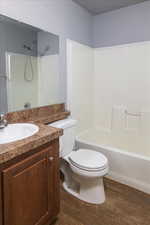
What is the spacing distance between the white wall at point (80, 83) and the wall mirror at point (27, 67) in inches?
8.1

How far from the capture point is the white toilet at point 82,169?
1.68 m

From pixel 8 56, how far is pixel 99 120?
184cm

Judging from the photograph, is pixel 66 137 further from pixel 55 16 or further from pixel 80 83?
pixel 55 16

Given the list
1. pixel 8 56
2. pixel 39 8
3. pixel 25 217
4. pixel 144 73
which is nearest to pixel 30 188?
pixel 25 217

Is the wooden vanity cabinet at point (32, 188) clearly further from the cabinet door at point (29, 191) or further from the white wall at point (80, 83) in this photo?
the white wall at point (80, 83)

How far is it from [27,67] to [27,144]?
1097mm

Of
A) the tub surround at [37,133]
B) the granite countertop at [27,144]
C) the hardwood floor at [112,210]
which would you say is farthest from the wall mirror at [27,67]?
the hardwood floor at [112,210]

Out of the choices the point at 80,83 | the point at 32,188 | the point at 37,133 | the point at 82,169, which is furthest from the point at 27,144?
the point at 80,83

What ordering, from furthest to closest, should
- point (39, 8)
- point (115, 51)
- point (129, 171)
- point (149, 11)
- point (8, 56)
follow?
point (115, 51)
point (149, 11)
point (129, 171)
point (39, 8)
point (8, 56)

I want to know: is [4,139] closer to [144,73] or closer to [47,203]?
[47,203]

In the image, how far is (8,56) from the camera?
1.59 meters

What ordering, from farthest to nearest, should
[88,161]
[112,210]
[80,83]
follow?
1. [80,83]
2. [88,161]
3. [112,210]

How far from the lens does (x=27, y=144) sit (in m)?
1.03

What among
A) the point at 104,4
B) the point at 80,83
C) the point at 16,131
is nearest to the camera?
the point at 16,131
